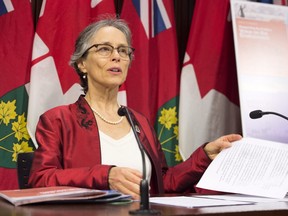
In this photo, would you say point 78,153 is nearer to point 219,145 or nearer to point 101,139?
point 101,139

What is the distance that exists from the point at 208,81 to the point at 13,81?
1134 mm

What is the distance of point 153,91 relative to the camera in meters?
3.07

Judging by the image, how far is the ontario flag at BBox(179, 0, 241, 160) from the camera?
3025 millimetres

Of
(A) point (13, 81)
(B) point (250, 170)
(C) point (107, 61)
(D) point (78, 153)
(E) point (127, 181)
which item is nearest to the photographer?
(E) point (127, 181)

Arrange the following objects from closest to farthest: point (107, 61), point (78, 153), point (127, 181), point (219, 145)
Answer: point (127, 181) → point (219, 145) → point (78, 153) → point (107, 61)

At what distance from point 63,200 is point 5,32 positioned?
1.74 metres

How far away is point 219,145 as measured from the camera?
180 centimetres

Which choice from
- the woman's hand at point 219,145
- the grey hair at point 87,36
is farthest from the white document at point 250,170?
the grey hair at point 87,36

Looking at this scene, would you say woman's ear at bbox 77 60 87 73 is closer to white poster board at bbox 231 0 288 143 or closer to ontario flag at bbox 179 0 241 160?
ontario flag at bbox 179 0 241 160

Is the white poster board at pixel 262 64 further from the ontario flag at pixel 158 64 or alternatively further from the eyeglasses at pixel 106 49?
the eyeglasses at pixel 106 49

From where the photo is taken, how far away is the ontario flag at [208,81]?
9.93ft

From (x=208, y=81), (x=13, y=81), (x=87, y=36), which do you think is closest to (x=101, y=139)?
(x=87, y=36)

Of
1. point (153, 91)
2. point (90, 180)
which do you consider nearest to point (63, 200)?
point (90, 180)

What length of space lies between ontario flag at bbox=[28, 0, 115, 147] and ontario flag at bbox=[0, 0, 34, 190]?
2.4 inches
